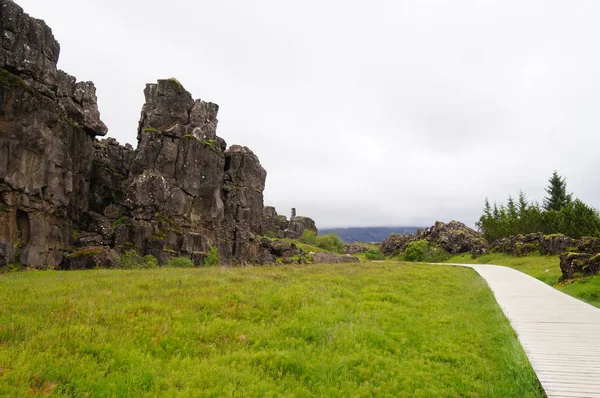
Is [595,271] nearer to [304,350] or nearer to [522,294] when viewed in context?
[522,294]

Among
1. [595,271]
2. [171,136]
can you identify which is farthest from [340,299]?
[171,136]

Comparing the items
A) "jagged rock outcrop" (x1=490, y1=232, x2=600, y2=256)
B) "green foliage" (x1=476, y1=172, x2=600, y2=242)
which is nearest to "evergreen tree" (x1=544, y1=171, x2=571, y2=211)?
"green foliage" (x1=476, y1=172, x2=600, y2=242)

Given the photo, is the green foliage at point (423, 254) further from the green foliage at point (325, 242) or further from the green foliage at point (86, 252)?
the green foliage at point (86, 252)

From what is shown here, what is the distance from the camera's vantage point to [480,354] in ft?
40.7

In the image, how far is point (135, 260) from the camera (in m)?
38.2

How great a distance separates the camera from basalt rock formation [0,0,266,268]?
33.5 metres

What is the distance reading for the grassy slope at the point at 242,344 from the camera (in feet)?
27.9

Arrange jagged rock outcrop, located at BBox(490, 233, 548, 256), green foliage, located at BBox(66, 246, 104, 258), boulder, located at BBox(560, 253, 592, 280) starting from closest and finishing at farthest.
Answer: boulder, located at BBox(560, 253, 592, 280), green foliage, located at BBox(66, 246, 104, 258), jagged rock outcrop, located at BBox(490, 233, 548, 256)

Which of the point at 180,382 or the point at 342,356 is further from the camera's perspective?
the point at 342,356

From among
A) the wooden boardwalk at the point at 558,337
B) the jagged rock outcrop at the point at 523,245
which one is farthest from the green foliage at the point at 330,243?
the wooden boardwalk at the point at 558,337

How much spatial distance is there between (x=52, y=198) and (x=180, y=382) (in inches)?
1544

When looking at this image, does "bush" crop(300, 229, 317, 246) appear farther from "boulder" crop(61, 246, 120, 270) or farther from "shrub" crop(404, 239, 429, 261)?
"boulder" crop(61, 246, 120, 270)

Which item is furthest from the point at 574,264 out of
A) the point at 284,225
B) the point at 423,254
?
the point at 284,225

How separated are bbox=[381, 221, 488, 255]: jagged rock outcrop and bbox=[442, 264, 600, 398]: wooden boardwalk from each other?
5571 centimetres
